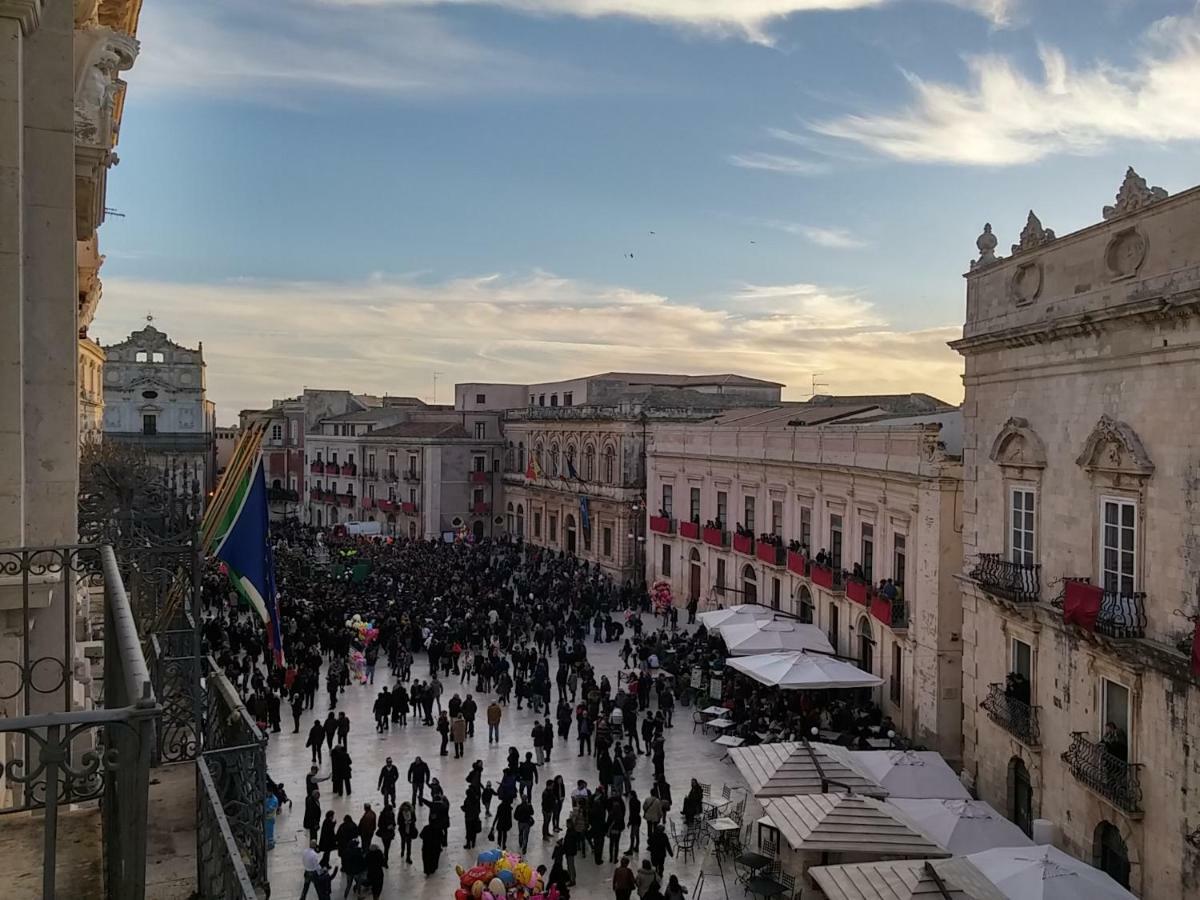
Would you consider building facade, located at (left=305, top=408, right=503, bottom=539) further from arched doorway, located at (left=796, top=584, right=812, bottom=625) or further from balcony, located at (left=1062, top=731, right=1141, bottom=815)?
balcony, located at (left=1062, top=731, right=1141, bottom=815)

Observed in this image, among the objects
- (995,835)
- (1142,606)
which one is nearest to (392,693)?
(995,835)

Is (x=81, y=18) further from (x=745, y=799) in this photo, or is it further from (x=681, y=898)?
(x=745, y=799)

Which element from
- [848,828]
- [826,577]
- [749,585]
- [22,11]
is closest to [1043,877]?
[848,828]

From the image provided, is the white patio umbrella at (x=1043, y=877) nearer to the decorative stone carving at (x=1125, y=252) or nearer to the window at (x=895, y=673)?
the decorative stone carving at (x=1125, y=252)

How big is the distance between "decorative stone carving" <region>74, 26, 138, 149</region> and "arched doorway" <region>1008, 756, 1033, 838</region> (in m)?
16.9

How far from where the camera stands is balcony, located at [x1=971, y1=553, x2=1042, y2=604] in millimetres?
17188

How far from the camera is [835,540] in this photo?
29062 millimetres

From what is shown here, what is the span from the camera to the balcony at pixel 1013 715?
55.9 ft

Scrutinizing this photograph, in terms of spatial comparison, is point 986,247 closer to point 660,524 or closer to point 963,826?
point 963,826

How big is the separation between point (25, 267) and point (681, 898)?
11070 millimetres

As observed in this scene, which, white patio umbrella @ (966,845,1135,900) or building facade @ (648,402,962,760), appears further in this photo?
building facade @ (648,402,962,760)

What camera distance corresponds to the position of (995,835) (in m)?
14.2

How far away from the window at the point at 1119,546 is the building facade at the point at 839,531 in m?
7.29

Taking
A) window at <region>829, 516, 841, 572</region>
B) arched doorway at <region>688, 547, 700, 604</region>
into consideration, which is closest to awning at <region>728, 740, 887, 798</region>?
window at <region>829, 516, 841, 572</region>
